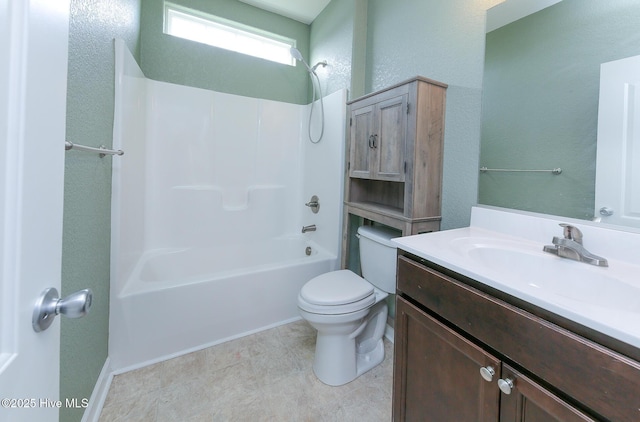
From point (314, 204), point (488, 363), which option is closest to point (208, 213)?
point (314, 204)

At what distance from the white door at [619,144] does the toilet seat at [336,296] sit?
3.28ft

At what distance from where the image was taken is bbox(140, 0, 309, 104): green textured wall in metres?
2.15

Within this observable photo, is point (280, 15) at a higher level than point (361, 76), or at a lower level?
higher

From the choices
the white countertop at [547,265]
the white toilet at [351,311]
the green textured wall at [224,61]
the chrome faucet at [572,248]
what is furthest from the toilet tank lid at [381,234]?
the green textured wall at [224,61]

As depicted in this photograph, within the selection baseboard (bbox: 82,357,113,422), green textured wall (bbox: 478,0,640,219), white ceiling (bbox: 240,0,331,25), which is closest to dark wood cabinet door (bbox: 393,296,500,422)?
green textured wall (bbox: 478,0,640,219)

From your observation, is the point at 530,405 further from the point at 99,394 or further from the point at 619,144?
the point at 99,394

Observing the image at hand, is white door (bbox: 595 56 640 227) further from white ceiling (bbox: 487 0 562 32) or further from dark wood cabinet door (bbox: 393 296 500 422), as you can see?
dark wood cabinet door (bbox: 393 296 500 422)

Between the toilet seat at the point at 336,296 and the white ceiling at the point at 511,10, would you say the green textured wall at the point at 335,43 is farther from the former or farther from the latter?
the toilet seat at the point at 336,296

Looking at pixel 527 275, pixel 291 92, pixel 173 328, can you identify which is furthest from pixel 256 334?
pixel 291 92

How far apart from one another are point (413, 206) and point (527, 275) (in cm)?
56

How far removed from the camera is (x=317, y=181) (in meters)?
2.48

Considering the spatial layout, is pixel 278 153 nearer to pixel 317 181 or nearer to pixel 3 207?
pixel 317 181

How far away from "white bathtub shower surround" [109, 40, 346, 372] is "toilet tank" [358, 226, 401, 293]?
0.44 m

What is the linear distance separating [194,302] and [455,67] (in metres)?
1.97
